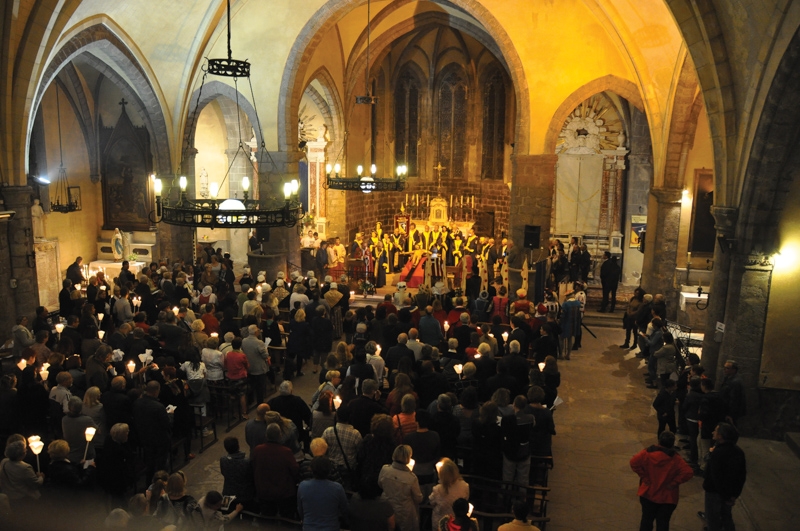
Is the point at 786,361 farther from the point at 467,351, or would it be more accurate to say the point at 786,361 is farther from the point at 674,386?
the point at 467,351

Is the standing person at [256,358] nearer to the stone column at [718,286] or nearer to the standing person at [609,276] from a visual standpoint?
the stone column at [718,286]

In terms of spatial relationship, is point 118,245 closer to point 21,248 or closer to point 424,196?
point 21,248

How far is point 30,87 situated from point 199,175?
32.5 ft

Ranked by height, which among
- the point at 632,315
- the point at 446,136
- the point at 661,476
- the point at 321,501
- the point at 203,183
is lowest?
the point at 661,476

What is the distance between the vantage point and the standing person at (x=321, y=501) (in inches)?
222

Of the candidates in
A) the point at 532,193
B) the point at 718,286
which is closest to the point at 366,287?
the point at 532,193

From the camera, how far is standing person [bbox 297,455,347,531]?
5633 millimetres

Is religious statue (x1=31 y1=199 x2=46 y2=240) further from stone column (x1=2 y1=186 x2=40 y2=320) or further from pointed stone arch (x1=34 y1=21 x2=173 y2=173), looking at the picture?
stone column (x1=2 y1=186 x2=40 y2=320)

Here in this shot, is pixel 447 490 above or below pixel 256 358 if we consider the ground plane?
below

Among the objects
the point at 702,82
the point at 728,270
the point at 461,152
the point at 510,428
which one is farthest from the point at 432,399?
the point at 461,152

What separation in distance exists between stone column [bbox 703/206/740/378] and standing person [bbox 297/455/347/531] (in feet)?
21.2

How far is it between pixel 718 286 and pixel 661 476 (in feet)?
14.0

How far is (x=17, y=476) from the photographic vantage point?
19.7 ft

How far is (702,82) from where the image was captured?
31.3 ft
